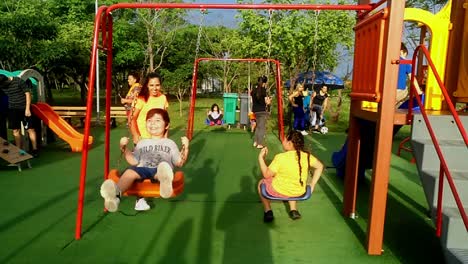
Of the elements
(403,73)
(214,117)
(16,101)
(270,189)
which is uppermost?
(403,73)

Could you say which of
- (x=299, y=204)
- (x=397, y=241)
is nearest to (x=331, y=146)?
(x=299, y=204)

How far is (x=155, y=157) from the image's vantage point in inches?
167

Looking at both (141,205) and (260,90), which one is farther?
(260,90)

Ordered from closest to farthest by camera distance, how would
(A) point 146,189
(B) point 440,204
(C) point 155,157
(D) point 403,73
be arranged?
1. (B) point 440,204
2. (A) point 146,189
3. (C) point 155,157
4. (D) point 403,73

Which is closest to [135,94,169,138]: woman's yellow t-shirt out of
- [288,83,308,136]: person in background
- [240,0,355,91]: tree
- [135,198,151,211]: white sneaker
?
[135,198,151,211]: white sneaker

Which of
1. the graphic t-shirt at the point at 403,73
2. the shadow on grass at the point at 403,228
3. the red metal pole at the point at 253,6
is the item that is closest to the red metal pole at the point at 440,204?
the shadow on grass at the point at 403,228

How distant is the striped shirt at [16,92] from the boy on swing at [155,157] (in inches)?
195

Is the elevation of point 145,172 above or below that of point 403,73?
below

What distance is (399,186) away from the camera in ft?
22.4

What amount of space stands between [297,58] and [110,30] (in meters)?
14.7

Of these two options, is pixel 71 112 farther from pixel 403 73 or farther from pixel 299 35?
pixel 299 35

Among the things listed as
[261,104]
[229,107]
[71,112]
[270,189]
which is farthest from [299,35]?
[270,189]

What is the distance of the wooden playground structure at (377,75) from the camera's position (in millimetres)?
3854

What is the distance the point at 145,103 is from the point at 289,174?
2.32 m
